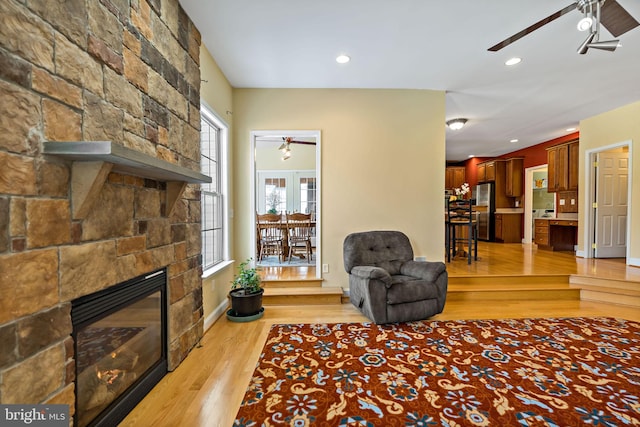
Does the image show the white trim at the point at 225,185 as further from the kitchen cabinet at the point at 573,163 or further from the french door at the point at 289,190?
the kitchen cabinet at the point at 573,163

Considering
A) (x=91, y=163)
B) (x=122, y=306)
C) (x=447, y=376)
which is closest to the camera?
(x=91, y=163)

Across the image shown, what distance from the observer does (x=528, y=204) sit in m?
7.65

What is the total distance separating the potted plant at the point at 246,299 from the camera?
10.4 feet

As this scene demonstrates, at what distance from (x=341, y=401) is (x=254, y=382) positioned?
2.07 feet

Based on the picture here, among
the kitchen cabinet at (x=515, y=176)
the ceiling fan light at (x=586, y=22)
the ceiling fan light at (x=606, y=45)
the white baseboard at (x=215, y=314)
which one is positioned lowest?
the white baseboard at (x=215, y=314)

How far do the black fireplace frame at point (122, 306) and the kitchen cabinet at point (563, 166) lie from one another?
24.1 feet

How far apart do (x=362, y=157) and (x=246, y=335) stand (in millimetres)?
2590

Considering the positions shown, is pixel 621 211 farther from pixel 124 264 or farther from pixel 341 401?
pixel 124 264

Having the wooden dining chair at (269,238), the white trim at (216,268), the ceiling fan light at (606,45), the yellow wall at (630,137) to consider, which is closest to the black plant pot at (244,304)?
the white trim at (216,268)

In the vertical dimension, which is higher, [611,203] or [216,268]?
[611,203]

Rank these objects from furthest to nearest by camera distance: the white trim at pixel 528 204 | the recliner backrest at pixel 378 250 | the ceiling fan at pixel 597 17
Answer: the white trim at pixel 528 204 → the recliner backrest at pixel 378 250 → the ceiling fan at pixel 597 17

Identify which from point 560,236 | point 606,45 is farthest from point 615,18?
point 560,236

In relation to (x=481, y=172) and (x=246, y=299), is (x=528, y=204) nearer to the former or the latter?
(x=481, y=172)

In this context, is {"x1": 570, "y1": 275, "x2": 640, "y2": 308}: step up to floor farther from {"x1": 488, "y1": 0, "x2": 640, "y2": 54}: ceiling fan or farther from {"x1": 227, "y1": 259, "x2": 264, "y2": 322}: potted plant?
{"x1": 227, "y1": 259, "x2": 264, "y2": 322}: potted plant
